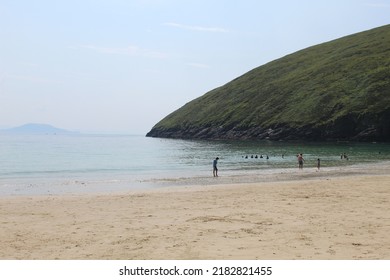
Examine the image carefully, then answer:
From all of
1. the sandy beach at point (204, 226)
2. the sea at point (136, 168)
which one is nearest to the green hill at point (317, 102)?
the sea at point (136, 168)

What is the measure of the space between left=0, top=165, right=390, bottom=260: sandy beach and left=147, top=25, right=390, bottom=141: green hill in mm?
104440

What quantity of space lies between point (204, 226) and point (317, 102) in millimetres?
134996

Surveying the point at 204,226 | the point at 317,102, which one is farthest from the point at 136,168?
the point at 317,102

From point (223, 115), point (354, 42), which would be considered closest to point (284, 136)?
point (223, 115)

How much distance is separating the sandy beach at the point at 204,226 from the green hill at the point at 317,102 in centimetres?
10444

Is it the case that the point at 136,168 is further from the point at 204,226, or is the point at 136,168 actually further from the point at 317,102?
the point at 317,102

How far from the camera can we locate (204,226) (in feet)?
57.4

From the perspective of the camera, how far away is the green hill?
126 m

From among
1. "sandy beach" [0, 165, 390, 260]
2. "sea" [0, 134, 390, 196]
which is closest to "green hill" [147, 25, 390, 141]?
"sea" [0, 134, 390, 196]

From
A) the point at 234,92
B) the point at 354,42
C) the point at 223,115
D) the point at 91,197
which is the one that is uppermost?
the point at 354,42

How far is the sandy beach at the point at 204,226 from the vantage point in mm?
13414

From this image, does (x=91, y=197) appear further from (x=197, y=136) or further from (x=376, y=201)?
(x=197, y=136)

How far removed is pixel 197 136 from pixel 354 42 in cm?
8794

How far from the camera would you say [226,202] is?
971 inches
